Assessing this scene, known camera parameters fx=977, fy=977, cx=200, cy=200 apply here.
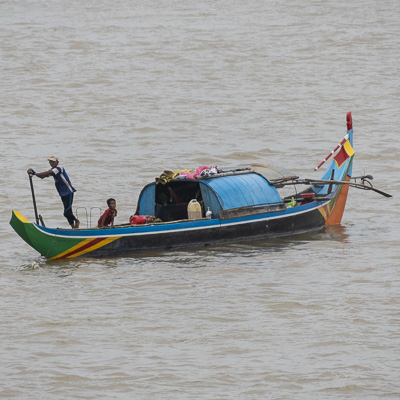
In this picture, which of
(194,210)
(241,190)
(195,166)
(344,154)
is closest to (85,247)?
(194,210)

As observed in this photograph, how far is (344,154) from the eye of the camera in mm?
19484

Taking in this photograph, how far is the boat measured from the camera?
15.6 meters

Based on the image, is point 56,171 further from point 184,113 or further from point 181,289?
point 184,113

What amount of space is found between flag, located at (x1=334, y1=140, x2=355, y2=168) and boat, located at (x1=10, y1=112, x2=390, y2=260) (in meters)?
1.10

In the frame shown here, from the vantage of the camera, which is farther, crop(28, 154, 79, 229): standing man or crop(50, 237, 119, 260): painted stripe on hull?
crop(28, 154, 79, 229): standing man

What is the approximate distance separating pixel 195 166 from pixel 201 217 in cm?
758

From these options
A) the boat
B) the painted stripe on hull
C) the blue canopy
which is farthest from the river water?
the blue canopy

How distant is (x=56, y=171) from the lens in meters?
15.9

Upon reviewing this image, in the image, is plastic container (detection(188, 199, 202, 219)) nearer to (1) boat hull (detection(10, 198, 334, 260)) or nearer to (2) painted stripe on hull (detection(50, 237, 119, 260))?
(1) boat hull (detection(10, 198, 334, 260))

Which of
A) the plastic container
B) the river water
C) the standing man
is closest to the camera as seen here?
the river water

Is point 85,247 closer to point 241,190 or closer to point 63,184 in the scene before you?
point 63,184

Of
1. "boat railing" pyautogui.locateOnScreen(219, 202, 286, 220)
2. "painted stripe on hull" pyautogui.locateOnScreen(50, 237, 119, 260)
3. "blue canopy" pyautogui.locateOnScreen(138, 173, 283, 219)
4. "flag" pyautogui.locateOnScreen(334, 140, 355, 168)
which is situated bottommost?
"painted stripe on hull" pyautogui.locateOnScreen(50, 237, 119, 260)

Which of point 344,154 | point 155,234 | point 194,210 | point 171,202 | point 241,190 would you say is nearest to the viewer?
point 155,234

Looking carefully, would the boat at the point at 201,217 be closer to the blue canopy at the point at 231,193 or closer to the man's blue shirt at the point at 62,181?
the blue canopy at the point at 231,193
